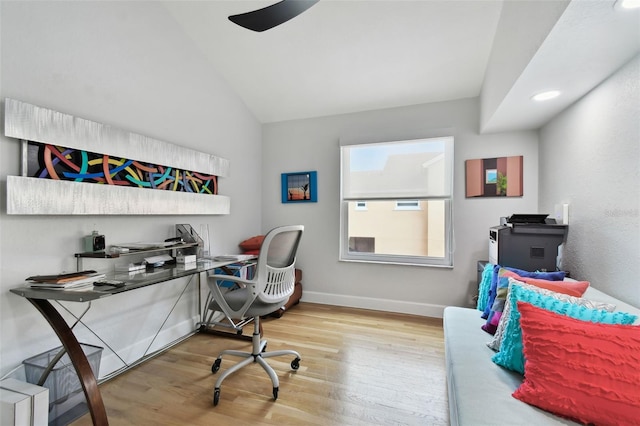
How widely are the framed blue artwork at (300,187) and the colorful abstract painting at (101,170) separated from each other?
4.23 ft

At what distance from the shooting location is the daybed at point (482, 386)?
39.0 inches

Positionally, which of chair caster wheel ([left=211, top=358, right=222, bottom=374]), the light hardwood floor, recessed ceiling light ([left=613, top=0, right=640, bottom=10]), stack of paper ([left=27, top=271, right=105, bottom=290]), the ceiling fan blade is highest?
the ceiling fan blade

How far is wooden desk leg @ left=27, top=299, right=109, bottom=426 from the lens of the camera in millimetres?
1428

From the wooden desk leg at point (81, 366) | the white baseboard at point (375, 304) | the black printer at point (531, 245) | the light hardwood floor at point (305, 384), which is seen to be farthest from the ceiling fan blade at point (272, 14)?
the white baseboard at point (375, 304)

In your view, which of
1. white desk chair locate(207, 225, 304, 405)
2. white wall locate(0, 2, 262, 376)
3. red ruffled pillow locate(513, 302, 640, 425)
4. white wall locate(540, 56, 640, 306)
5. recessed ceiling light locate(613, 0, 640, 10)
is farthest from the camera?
white desk chair locate(207, 225, 304, 405)

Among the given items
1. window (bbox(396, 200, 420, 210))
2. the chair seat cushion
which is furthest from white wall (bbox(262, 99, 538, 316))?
the chair seat cushion

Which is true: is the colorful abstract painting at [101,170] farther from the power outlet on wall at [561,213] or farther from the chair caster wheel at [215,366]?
the power outlet on wall at [561,213]

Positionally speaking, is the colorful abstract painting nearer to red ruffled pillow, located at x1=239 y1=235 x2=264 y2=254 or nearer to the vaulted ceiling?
red ruffled pillow, located at x1=239 y1=235 x2=264 y2=254

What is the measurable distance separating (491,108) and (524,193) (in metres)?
1.06

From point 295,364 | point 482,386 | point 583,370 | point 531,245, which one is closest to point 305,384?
point 295,364

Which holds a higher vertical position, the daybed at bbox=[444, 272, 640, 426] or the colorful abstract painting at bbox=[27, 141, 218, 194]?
the colorful abstract painting at bbox=[27, 141, 218, 194]

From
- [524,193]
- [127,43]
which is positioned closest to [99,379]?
[127,43]

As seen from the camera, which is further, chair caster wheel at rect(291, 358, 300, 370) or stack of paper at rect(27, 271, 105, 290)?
chair caster wheel at rect(291, 358, 300, 370)

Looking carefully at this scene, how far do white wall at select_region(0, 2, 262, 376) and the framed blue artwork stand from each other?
81cm
